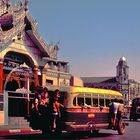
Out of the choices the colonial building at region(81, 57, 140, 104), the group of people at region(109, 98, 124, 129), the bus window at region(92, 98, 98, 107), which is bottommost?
the group of people at region(109, 98, 124, 129)

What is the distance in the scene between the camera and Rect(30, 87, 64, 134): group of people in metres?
17.4

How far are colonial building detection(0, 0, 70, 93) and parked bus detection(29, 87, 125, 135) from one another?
924 centimetres

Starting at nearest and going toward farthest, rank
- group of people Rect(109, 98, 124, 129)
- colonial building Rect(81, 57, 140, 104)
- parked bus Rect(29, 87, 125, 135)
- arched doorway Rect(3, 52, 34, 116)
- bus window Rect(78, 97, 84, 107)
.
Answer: parked bus Rect(29, 87, 125, 135) → bus window Rect(78, 97, 84, 107) → group of people Rect(109, 98, 124, 129) → arched doorway Rect(3, 52, 34, 116) → colonial building Rect(81, 57, 140, 104)

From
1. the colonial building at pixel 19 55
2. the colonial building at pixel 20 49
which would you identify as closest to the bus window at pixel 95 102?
the colonial building at pixel 19 55

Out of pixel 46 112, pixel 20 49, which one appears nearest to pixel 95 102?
pixel 46 112

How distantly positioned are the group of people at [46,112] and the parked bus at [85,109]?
31cm

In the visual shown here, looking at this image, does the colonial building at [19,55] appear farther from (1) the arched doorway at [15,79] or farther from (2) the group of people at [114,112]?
(2) the group of people at [114,112]

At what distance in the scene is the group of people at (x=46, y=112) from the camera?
17.4 m

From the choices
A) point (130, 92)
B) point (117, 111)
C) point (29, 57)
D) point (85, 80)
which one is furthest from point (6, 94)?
point (85, 80)

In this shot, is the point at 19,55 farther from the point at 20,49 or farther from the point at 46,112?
the point at 46,112

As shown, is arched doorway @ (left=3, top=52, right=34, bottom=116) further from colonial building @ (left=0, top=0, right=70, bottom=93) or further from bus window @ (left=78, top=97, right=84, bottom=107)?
bus window @ (left=78, top=97, right=84, bottom=107)

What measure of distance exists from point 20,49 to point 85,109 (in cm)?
1375

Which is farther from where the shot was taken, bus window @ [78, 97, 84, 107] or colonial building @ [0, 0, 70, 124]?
colonial building @ [0, 0, 70, 124]

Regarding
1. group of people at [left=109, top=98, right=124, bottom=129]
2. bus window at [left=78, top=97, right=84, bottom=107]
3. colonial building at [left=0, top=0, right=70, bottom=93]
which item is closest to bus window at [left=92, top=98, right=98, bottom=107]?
bus window at [left=78, top=97, right=84, bottom=107]
